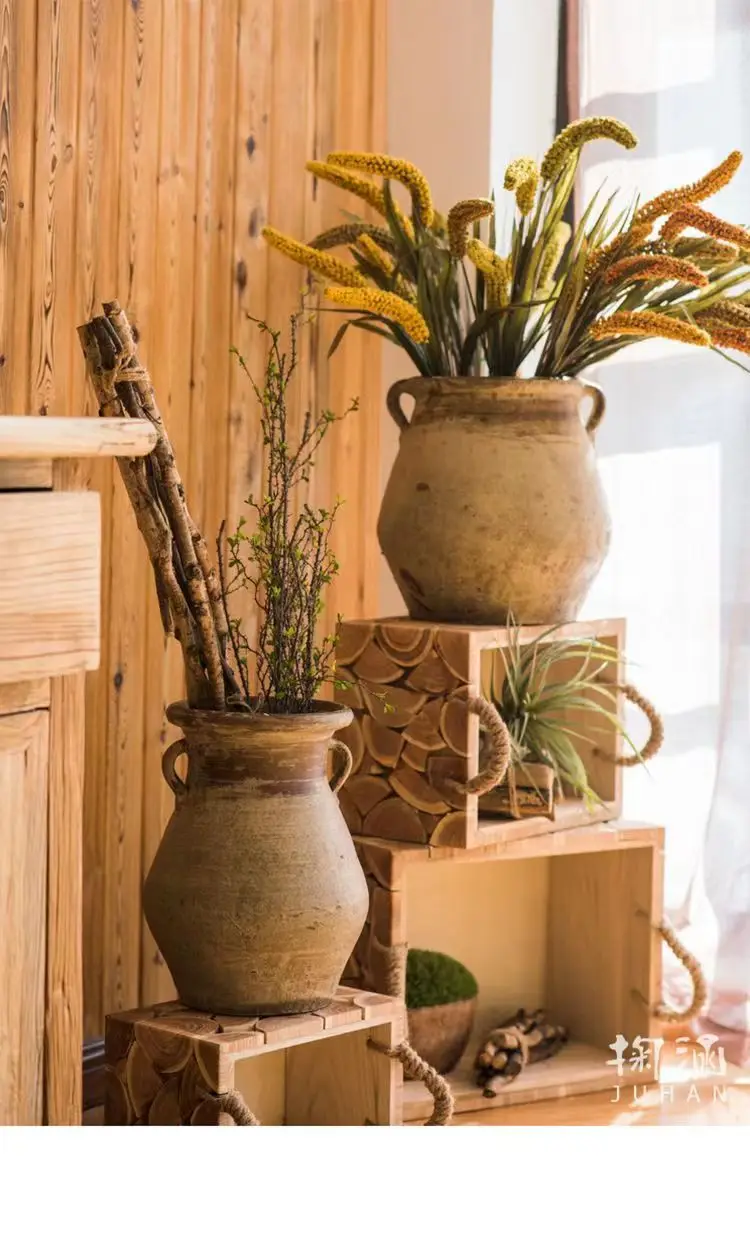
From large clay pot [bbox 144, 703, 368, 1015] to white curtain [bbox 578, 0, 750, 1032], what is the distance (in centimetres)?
102

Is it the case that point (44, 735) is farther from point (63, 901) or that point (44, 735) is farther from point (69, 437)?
point (69, 437)

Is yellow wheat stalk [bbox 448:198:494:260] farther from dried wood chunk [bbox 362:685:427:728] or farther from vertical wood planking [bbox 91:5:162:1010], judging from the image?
dried wood chunk [bbox 362:685:427:728]

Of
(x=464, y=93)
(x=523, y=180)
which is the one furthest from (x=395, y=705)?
(x=464, y=93)

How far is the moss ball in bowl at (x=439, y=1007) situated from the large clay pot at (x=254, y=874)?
1.71 feet

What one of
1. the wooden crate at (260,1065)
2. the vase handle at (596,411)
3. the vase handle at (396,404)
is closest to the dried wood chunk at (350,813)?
the wooden crate at (260,1065)

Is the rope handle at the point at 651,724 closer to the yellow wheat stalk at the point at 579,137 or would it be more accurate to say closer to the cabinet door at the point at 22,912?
the yellow wheat stalk at the point at 579,137

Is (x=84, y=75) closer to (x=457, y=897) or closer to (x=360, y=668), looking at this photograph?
(x=360, y=668)

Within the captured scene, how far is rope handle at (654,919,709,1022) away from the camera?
2414mm

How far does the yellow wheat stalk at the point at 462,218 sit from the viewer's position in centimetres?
203

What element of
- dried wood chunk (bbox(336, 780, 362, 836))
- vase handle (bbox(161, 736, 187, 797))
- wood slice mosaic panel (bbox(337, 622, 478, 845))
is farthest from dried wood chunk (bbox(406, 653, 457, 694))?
vase handle (bbox(161, 736, 187, 797))

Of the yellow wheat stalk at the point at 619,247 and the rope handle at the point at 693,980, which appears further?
the rope handle at the point at 693,980

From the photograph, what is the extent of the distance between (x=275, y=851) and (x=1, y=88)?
110cm

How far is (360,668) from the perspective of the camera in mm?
2240
